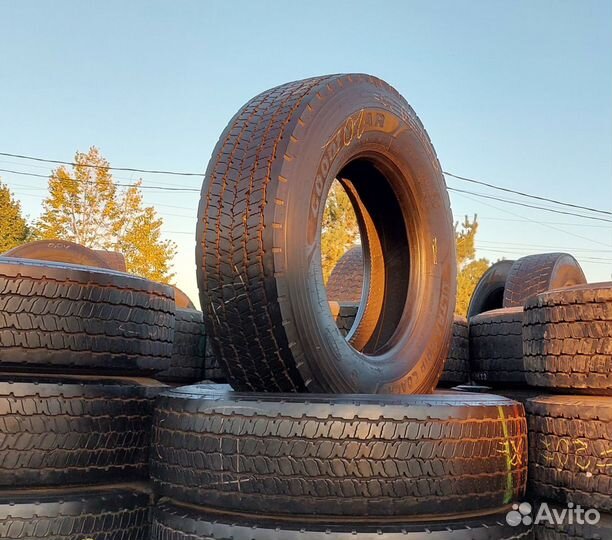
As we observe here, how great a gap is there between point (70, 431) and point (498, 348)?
2262 mm

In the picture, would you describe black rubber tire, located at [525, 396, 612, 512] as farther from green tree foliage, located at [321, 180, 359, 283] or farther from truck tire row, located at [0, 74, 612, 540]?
green tree foliage, located at [321, 180, 359, 283]

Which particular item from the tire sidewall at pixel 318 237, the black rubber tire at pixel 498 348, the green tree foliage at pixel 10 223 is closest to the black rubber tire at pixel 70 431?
the tire sidewall at pixel 318 237

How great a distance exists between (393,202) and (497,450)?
4.96 ft

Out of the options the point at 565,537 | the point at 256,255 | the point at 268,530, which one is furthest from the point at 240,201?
the point at 565,537

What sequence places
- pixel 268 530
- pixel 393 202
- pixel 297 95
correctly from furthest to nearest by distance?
pixel 393 202 < pixel 297 95 < pixel 268 530

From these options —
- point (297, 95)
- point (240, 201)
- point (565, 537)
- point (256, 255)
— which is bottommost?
point (565, 537)

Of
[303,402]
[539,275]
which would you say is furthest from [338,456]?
[539,275]

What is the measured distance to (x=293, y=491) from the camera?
1904mm

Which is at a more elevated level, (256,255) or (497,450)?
(256,255)

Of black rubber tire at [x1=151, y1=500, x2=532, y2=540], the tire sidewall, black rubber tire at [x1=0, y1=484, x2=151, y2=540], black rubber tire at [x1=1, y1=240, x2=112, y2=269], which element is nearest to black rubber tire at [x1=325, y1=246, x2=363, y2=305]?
black rubber tire at [x1=1, y1=240, x2=112, y2=269]

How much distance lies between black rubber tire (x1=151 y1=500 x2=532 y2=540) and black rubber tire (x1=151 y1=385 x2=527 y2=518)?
4cm

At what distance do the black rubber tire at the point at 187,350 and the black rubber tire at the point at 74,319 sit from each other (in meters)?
0.99

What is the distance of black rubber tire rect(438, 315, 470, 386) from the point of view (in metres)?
3.61

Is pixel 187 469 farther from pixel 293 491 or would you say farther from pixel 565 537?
pixel 565 537
